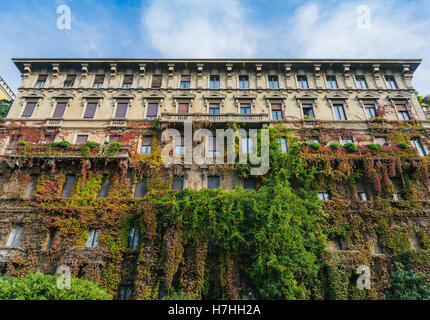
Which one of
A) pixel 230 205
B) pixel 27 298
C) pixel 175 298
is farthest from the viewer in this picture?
pixel 230 205

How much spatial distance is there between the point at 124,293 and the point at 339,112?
23.1 meters

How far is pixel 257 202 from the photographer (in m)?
16.1

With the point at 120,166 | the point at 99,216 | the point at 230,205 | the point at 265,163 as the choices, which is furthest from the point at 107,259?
the point at 265,163

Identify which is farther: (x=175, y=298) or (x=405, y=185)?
(x=405, y=185)

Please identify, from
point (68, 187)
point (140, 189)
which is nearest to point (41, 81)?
point (68, 187)

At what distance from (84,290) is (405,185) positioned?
22.8 m

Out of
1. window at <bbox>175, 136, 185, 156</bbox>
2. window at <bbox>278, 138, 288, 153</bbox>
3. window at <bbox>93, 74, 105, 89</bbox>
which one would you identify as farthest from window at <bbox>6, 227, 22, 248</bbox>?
window at <bbox>278, 138, 288, 153</bbox>

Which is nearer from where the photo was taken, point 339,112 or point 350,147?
point 350,147

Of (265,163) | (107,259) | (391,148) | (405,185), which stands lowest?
(107,259)

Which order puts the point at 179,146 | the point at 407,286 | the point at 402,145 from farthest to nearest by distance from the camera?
1. the point at 179,146
2. the point at 402,145
3. the point at 407,286

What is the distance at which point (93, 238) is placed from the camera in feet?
57.2

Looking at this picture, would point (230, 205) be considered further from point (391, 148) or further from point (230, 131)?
point (391, 148)

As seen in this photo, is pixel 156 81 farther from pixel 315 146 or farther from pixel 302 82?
pixel 315 146

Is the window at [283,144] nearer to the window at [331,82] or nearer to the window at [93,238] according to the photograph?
the window at [331,82]
